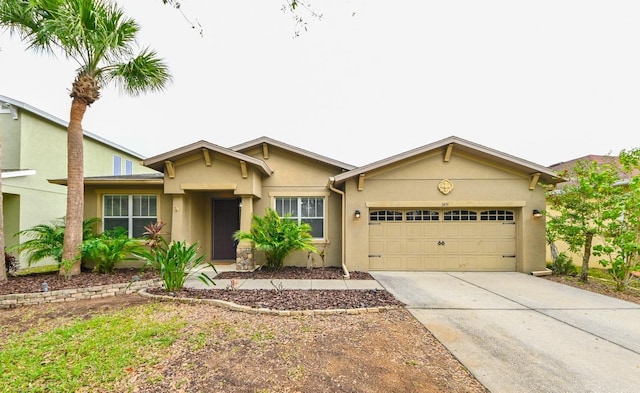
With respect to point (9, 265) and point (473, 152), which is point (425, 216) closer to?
point (473, 152)

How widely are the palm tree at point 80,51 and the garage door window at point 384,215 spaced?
7.37m

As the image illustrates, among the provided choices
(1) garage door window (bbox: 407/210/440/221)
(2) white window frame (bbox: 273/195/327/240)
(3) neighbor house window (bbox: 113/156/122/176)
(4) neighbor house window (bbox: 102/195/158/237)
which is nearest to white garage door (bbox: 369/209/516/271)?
(1) garage door window (bbox: 407/210/440/221)

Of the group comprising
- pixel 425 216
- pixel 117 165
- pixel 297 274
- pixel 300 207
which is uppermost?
pixel 117 165

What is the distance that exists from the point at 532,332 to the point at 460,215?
5057 mm

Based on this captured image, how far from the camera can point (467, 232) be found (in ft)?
28.8

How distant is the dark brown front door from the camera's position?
10219 millimetres

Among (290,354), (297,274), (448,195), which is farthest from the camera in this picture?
(448,195)

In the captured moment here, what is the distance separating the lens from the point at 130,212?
9.16 m

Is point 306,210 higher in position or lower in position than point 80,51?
lower

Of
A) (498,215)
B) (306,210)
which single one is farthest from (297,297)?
(498,215)

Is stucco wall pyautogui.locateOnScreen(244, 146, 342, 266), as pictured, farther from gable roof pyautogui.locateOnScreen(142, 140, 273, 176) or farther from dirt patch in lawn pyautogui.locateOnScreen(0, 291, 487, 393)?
dirt patch in lawn pyautogui.locateOnScreen(0, 291, 487, 393)

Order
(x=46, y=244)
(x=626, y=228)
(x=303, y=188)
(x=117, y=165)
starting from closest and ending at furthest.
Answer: (x=626, y=228) → (x=46, y=244) → (x=303, y=188) → (x=117, y=165)

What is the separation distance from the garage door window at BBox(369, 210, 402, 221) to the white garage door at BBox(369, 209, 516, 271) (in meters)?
0.03

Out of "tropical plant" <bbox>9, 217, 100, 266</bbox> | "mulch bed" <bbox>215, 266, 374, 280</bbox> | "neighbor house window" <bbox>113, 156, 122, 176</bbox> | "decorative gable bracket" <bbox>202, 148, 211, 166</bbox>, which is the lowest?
"mulch bed" <bbox>215, 266, 374, 280</bbox>
